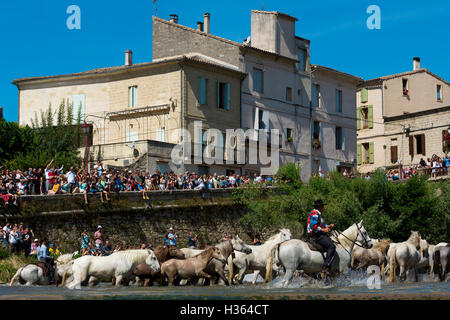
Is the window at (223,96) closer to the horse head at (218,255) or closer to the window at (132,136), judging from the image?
the window at (132,136)

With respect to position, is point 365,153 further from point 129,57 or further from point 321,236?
point 321,236

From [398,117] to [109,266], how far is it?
4786 cm

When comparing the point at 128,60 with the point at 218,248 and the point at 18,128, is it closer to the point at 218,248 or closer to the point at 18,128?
the point at 18,128

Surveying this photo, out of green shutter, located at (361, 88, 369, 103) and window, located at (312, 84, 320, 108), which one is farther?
green shutter, located at (361, 88, 369, 103)

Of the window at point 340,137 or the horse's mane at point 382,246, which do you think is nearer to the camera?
the horse's mane at point 382,246

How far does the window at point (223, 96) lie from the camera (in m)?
49.9

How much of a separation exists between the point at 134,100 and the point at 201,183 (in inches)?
505

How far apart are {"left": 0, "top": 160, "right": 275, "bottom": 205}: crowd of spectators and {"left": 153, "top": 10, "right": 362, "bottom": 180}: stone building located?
41.0 feet

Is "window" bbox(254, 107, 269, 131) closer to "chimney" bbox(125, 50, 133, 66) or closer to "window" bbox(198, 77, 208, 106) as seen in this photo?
"window" bbox(198, 77, 208, 106)

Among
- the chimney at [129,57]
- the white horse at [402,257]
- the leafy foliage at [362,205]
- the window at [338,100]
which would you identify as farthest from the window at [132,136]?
the white horse at [402,257]

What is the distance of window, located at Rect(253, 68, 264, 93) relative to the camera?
2060 inches

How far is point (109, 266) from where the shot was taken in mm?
20625

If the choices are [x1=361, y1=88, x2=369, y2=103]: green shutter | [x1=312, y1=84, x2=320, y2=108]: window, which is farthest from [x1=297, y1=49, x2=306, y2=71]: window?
[x1=361, y1=88, x2=369, y2=103]: green shutter
